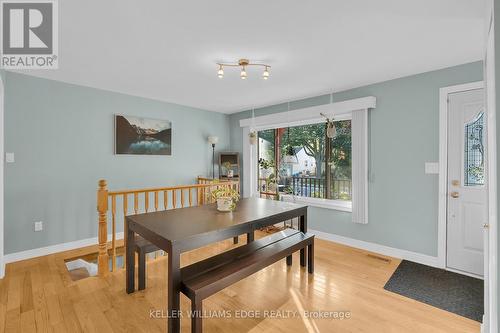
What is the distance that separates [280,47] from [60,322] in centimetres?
306

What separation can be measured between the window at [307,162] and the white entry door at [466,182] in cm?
133

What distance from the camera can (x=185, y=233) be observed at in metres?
1.79

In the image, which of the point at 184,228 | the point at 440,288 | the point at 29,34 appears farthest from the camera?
the point at 440,288

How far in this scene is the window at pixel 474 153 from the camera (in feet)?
8.79

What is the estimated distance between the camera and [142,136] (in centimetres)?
418

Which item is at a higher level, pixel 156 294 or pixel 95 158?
pixel 95 158

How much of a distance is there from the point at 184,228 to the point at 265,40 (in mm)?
1825

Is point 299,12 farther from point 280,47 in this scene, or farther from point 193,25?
point 193,25

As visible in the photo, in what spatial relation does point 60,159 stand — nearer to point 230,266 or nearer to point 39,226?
point 39,226

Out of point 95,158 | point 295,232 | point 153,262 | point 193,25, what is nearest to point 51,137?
point 95,158

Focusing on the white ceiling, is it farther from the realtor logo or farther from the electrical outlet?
the electrical outlet

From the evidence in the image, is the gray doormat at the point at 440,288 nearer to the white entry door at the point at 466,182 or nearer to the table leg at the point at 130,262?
the white entry door at the point at 466,182

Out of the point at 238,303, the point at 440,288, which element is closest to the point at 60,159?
the point at 238,303

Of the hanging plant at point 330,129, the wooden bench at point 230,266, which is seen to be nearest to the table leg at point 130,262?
the wooden bench at point 230,266
